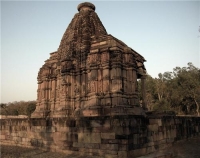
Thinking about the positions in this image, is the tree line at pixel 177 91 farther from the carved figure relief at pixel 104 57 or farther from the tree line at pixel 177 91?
the carved figure relief at pixel 104 57

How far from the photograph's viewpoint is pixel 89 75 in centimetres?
1035

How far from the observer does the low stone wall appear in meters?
6.39

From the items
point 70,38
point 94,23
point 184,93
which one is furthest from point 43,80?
point 184,93

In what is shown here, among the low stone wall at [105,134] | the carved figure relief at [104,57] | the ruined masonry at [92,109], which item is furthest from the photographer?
the carved figure relief at [104,57]

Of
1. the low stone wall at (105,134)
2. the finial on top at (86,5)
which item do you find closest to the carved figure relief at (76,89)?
the low stone wall at (105,134)

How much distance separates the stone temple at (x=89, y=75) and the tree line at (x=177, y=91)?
19.8 metres

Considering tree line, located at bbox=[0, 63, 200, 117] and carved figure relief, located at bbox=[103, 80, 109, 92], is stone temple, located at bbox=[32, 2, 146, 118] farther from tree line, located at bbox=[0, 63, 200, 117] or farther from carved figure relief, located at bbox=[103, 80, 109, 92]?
tree line, located at bbox=[0, 63, 200, 117]

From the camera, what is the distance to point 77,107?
10.8 metres

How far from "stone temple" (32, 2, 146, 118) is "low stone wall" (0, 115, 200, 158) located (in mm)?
1610

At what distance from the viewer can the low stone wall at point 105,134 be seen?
6.39 meters

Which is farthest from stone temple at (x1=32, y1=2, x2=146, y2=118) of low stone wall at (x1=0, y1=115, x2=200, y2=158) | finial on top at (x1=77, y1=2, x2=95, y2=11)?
low stone wall at (x1=0, y1=115, x2=200, y2=158)

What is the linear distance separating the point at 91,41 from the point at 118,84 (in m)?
3.93

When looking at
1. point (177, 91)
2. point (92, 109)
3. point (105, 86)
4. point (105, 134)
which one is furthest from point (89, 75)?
point (177, 91)

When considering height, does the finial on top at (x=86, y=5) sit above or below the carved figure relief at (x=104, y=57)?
above
